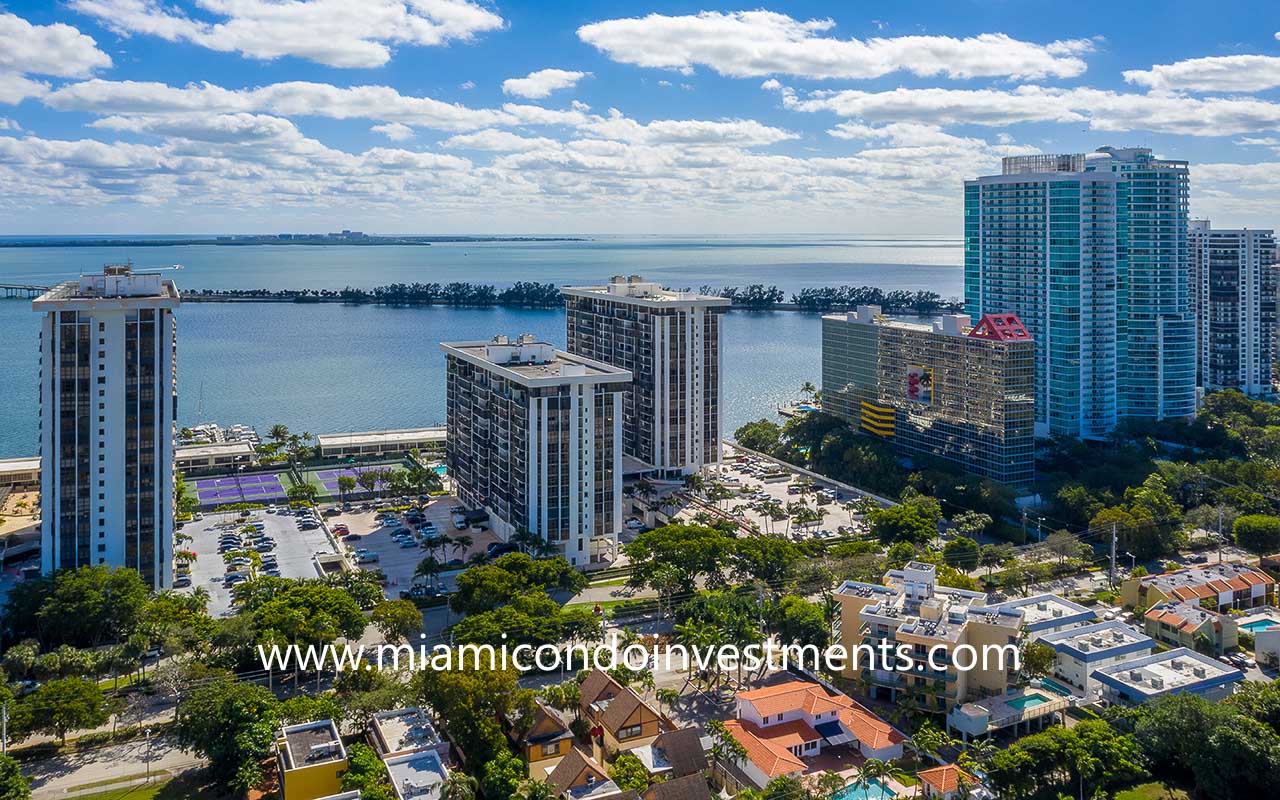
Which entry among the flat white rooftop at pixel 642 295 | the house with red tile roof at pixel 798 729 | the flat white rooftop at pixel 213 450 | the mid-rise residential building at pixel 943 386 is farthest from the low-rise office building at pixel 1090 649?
the flat white rooftop at pixel 213 450

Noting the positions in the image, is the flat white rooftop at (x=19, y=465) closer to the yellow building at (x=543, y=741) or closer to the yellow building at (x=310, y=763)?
the yellow building at (x=310, y=763)

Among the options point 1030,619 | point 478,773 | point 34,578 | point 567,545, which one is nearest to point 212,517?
point 34,578

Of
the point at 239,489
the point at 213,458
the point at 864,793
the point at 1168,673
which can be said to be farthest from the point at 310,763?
the point at 213,458

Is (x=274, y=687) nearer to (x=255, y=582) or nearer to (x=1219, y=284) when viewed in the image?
(x=255, y=582)

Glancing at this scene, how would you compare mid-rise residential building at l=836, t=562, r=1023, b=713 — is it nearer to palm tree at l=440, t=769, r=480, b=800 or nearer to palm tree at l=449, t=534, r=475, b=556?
palm tree at l=440, t=769, r=480, b=800

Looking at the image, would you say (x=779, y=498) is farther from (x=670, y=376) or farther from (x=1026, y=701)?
(x=1026, y=701)

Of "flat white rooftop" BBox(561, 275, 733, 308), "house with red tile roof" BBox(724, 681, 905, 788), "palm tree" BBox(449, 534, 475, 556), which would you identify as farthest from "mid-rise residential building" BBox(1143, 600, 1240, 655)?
"flat white rooftop" BBox(561, 275, 733, 308)
